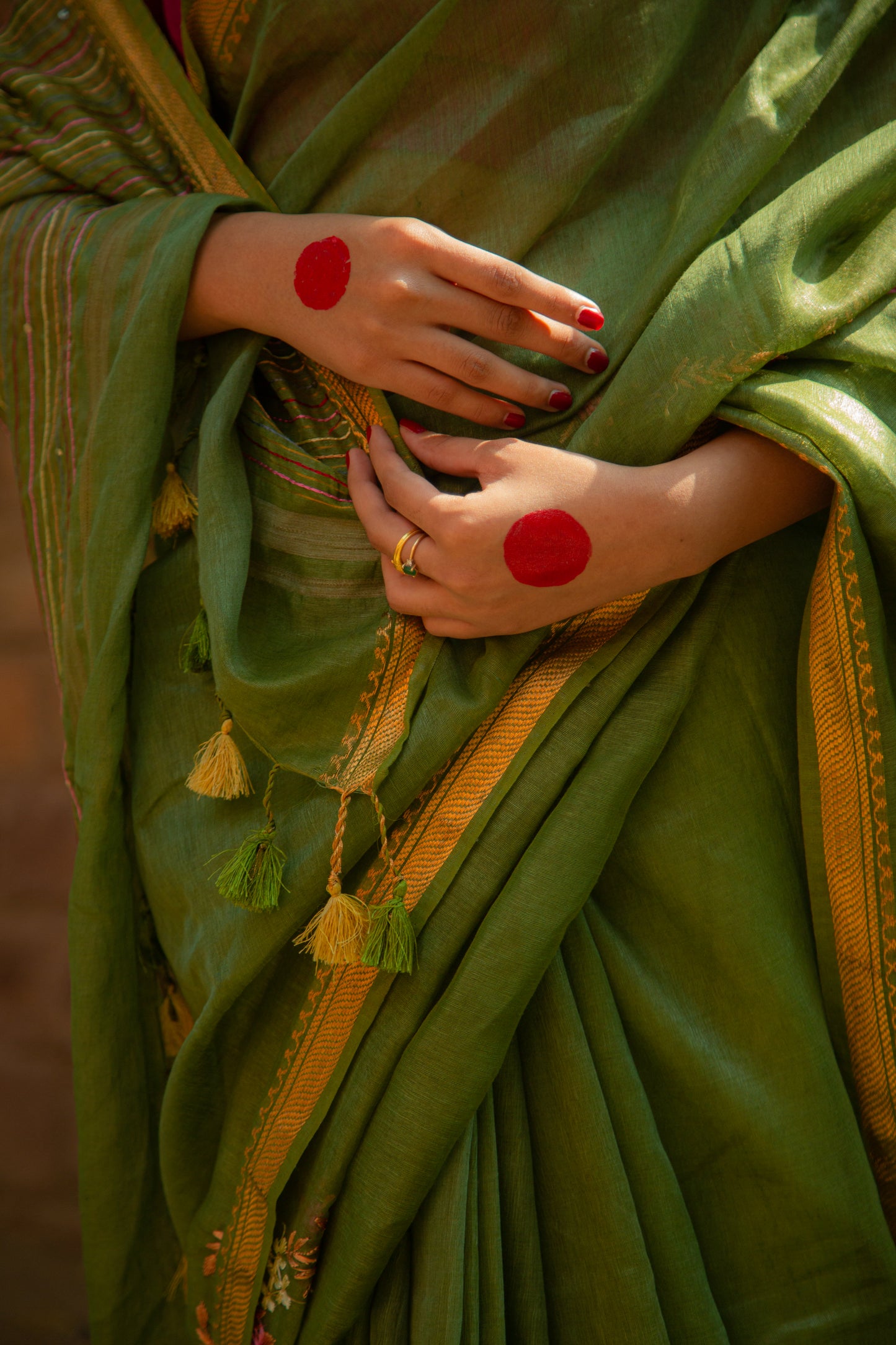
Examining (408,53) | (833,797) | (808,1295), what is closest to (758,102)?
(408,53)

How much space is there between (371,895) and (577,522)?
32cm

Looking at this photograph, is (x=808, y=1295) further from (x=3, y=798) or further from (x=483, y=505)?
(x=3, y=798)

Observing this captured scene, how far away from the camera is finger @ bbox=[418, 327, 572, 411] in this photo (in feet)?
2.39

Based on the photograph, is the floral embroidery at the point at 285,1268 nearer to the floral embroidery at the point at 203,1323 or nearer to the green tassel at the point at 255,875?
the floral embroidery at the point at 203,1323

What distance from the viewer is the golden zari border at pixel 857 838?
719mm

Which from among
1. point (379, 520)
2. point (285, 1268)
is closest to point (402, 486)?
point (379, 520)

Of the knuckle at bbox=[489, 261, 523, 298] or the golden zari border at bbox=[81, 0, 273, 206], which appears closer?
the knuckle at bbox=[489, 261, 523, 298]

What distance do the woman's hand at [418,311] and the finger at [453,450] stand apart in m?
0.03

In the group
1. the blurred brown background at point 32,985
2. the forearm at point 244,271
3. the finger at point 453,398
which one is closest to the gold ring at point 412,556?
the finger at point 453,398

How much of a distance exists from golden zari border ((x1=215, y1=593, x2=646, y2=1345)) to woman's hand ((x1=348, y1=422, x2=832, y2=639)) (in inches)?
1.9

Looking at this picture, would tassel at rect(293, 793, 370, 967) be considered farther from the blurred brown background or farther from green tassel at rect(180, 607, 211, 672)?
the blurred brown background

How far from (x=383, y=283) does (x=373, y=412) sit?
10 centimetres

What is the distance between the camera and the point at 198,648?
0.81 meters

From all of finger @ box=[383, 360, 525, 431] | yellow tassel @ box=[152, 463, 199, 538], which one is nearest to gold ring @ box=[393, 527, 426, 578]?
finger @ box=[383, 360, 525, 431]
